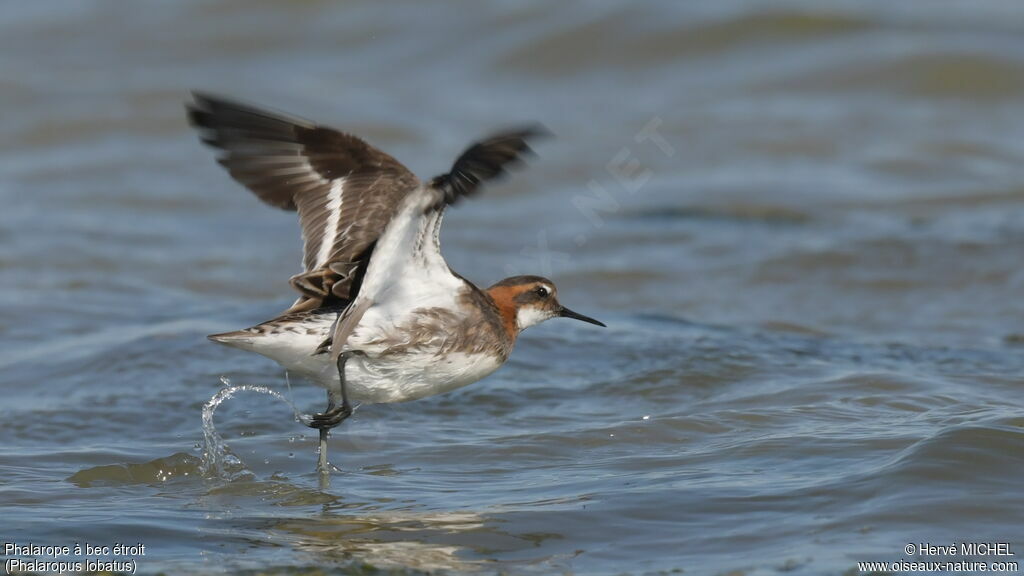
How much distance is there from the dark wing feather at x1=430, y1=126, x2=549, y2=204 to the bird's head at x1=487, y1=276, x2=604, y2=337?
2.00 metres

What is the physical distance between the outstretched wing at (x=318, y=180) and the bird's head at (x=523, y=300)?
1118 millimetres

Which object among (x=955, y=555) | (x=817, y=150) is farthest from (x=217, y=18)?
(x=955, y=555)

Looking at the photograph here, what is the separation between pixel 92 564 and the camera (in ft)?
16.0

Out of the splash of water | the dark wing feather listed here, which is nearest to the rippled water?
the splash of water

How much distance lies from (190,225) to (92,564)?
8583 mm

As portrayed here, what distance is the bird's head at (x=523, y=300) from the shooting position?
7.25 m

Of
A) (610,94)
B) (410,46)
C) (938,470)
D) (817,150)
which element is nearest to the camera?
(938,470)

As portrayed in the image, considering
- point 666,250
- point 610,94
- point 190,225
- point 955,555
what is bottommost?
point 955,555

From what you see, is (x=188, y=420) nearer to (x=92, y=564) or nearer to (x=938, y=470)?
(x=92, y=564)

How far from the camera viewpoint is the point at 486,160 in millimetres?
5082
